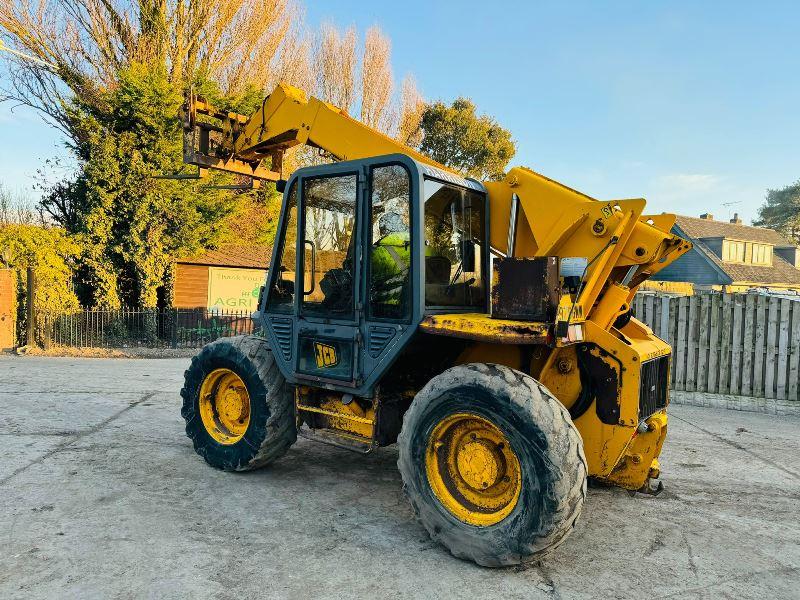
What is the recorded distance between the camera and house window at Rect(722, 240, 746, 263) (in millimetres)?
34531

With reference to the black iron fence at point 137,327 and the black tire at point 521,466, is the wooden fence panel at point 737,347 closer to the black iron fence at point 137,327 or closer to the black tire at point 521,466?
the black tire at point 521,466

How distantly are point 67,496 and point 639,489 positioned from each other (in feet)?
14.2

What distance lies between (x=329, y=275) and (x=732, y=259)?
3725cm

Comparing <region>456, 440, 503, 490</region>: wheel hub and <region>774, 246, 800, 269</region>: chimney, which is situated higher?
<region>774, 246, 800, 269</region>: chimney

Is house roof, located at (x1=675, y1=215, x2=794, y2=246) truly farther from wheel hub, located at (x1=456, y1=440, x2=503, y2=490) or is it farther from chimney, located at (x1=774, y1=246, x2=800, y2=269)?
wheel hub, located at (x1=456, y1=440, x2=503, y2=490)

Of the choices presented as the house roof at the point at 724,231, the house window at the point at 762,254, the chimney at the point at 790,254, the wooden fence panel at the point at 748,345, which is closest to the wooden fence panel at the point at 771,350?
the wooden fence panel at the point at 748,345

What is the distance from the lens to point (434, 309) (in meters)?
4.06

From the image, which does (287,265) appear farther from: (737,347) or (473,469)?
(737,347)

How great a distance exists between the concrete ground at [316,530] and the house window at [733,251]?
32.4 meters

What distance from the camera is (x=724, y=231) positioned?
3800 cm

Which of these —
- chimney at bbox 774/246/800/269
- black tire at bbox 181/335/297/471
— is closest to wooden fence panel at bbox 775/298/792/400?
black tire at bbox 181/335/297/471

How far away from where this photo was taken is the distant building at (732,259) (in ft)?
108

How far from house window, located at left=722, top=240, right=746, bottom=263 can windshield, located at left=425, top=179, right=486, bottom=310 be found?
115 feet

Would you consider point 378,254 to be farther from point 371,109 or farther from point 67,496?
point 371,109
